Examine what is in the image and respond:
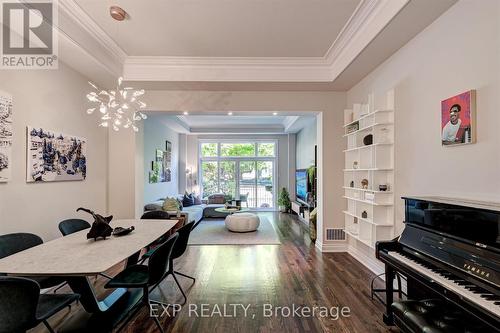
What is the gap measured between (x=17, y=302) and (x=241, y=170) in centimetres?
824

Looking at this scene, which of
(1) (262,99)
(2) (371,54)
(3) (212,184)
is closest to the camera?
(2) (371,54)

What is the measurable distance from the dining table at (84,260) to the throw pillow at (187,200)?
4.97 metres

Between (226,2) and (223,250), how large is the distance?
12.2ft

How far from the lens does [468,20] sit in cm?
214

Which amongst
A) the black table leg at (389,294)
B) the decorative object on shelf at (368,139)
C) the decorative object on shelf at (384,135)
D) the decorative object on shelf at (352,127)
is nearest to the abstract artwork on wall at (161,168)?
the decorative object on shelf at (352,127)

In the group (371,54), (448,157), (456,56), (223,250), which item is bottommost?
(223,250)

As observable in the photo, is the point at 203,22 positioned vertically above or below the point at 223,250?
above

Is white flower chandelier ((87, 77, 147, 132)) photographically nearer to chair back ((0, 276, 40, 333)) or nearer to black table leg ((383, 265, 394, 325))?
chair back ((0, 276, 40, 333))

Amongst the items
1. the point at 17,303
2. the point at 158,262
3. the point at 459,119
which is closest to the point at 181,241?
the point at 158,262

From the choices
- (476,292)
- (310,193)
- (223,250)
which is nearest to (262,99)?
(223,250)

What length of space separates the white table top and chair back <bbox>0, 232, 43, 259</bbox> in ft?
0.42

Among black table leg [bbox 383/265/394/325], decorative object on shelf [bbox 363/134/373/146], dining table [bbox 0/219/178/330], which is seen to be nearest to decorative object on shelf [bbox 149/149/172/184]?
dining table [bbox 0/219/178/330]

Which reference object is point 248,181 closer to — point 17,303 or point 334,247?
point 334,247

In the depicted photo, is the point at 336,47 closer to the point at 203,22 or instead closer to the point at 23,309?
the point at 203,22
